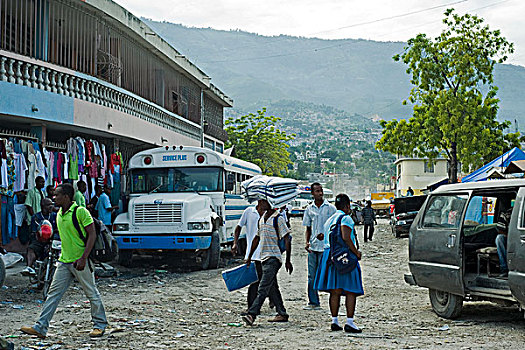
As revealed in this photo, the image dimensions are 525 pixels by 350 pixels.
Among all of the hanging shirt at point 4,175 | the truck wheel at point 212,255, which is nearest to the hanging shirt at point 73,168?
the hanging shirt at point 4,175

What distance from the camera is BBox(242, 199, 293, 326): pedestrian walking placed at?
8.70m

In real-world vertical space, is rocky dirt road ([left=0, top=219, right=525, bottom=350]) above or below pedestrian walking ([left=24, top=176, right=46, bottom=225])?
below

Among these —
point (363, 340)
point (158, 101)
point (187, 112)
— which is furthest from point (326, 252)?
point (187, 112)

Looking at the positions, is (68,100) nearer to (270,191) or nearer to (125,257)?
(125,257)

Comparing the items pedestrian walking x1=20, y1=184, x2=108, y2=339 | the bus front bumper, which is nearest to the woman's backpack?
pedestrian walking x1=20, y1=184, x2=108, y2=339

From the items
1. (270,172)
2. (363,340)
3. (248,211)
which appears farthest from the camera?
(270,172)

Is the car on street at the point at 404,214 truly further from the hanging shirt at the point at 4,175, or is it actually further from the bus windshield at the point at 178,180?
the hanging shirt at the point at 4,175

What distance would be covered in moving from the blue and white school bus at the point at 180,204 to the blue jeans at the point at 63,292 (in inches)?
252

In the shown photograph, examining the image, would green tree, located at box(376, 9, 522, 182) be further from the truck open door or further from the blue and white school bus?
the truck open door

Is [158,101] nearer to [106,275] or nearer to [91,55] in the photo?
[91,55]

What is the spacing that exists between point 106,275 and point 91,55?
21.4ft

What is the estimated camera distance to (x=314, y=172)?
445 ft

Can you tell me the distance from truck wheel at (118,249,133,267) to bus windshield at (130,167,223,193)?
1694 millimetres

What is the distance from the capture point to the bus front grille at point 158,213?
14.4 meters
